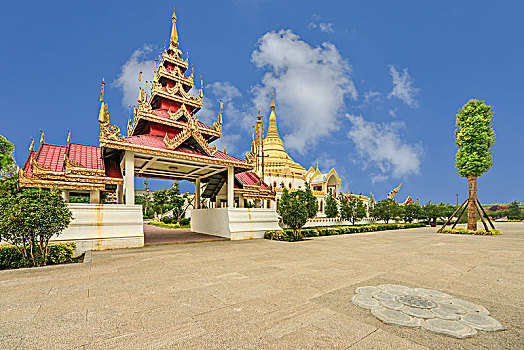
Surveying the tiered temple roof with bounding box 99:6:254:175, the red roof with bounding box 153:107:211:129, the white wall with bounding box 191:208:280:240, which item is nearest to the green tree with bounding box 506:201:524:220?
the white wall with bounding box 191:208:280:240

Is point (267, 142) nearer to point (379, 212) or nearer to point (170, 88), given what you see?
point (379, 212)

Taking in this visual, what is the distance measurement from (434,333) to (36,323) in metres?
5.66

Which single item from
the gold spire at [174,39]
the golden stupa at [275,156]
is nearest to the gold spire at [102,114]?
the gold spire at [174,39]

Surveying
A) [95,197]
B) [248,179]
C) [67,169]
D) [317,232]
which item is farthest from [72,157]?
[317,232]

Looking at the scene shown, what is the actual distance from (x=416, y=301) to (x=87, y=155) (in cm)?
1463

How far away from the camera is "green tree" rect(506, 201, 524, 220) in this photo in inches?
2037

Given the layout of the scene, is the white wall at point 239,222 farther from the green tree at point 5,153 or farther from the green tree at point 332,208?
the green tree at point 5,153

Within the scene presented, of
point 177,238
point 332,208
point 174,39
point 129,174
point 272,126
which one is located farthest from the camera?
A: point 272,126

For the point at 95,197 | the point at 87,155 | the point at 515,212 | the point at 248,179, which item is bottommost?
the point at 515,212

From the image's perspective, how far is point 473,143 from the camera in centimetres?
2075

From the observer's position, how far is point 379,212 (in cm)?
3281

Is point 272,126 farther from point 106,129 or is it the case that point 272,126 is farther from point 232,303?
point 232,303

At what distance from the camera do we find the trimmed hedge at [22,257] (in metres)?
7.59

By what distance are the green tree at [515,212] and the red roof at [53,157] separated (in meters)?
74.9
